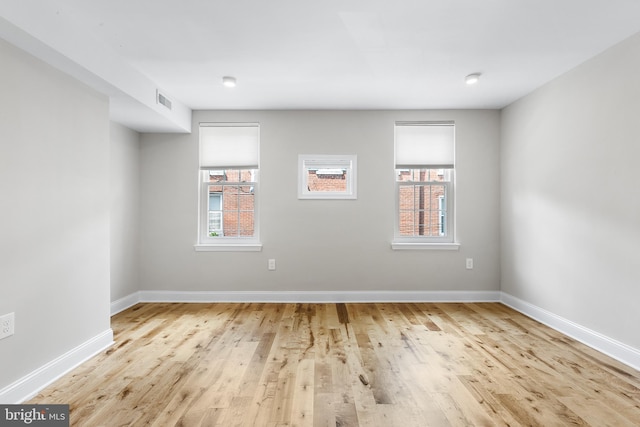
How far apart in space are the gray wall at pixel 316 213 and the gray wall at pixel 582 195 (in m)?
0.36

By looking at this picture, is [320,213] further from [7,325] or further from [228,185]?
[7,325]

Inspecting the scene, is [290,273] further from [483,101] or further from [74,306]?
[483,101]

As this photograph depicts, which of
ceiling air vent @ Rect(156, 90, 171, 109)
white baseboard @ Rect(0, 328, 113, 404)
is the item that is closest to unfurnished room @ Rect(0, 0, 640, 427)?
white baseboard @ Rect(0, 328, 113, 404)

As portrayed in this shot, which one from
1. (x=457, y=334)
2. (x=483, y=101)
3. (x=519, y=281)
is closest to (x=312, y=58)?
(x=483, y=101)

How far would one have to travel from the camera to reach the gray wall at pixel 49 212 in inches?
84.2

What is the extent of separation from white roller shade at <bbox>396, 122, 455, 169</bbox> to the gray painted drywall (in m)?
3.37

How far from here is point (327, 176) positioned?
15.4 ft

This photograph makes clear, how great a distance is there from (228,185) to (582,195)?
3906mm

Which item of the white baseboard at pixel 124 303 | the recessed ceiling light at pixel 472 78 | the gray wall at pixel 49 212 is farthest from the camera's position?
the white baseboard at pixel 124 303

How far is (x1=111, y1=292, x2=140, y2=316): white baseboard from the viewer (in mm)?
4098

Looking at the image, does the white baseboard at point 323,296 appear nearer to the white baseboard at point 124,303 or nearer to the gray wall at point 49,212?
the white baseboard at point 124,303

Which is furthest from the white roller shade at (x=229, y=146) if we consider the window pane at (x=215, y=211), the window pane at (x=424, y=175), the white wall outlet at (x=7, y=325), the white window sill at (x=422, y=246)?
the white wall outlet at (x=7, y=325)

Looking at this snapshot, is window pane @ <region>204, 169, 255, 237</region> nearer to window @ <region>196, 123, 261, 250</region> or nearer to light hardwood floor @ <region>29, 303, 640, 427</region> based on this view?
window @ <region>196, 123, 261, 250</region>

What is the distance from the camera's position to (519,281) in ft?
13.8
